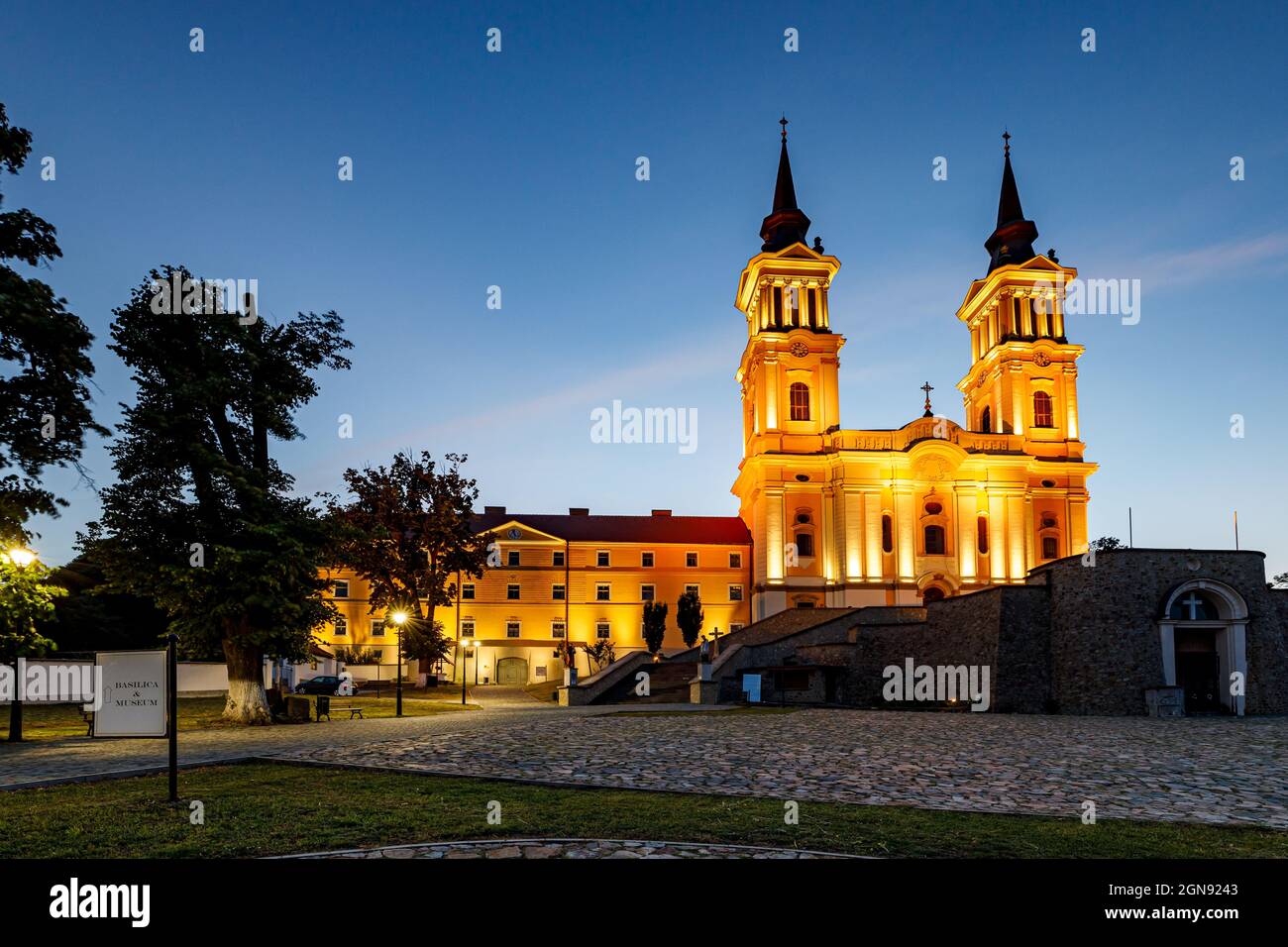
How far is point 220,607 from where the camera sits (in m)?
22.8

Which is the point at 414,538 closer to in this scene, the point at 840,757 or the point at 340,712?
the point at 340,712

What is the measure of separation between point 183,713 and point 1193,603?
33619 mm

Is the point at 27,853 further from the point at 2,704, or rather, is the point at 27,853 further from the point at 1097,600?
the point at 1097,600

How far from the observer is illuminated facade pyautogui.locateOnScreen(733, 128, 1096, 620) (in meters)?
58.7

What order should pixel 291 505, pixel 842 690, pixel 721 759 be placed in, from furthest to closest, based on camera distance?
1. pixel 842 690
2. pixel 291 505
3. pixel 721 759

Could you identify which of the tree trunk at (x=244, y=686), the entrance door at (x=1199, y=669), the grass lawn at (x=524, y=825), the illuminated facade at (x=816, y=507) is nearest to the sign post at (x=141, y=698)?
the grass lawn at (x=524, y=825)

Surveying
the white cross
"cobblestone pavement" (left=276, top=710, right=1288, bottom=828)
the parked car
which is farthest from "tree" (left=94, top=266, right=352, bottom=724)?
the white cross

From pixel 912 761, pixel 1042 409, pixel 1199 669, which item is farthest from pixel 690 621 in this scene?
pixel 912 761

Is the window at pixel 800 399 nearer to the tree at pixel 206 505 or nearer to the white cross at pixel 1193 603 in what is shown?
the white cross at pixel 1193 603

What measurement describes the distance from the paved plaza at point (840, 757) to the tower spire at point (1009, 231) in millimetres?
50813

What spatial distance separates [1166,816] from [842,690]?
2818cm

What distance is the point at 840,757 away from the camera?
15.2 m

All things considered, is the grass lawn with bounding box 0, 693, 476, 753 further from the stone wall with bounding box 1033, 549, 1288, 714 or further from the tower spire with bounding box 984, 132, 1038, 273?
the tower spire with bounding box 984, 132, 1038, 273
